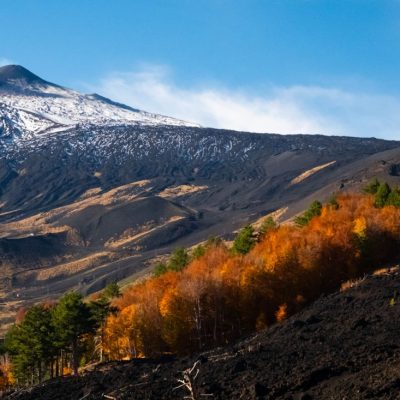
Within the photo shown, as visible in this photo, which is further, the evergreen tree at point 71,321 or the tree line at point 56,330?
the tree line at point 56,330

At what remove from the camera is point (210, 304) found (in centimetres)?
4503

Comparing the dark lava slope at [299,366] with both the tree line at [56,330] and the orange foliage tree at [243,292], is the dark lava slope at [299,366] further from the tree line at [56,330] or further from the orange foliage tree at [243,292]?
the orange foliage tree at [243,292]

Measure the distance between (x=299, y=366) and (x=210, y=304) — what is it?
20.4m

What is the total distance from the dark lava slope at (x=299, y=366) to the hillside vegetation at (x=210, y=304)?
6614mm

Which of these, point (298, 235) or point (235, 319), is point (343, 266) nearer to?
point (298, 235)

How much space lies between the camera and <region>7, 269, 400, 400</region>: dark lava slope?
830 inches

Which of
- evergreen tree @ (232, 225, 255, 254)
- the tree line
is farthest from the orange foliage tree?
evergreen tree @ (232, 225, 255, 254)

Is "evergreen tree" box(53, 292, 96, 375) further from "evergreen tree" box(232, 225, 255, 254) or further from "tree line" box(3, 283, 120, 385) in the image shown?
"evergreen tree" box(232, 225, 255, 254)

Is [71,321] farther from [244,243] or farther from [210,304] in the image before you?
[244,243]

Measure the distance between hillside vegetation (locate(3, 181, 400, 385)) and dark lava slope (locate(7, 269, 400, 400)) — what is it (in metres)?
6.61

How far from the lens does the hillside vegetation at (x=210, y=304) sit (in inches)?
1580

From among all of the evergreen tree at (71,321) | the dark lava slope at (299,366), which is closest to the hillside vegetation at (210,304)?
the evergreen tree at (71,321)

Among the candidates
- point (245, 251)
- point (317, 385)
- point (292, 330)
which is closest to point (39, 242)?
point (245, 251)

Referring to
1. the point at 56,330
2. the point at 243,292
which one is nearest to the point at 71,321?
the point at 56,330
